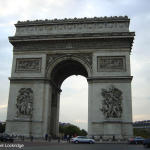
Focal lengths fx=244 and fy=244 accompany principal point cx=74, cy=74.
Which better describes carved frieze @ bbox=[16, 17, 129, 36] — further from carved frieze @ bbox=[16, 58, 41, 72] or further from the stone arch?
carved frieze @ bbox=[16, 58, 41, 72]

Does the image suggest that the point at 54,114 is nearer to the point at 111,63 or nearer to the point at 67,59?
the point at 67,59

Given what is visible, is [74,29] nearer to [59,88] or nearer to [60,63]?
[60,63]

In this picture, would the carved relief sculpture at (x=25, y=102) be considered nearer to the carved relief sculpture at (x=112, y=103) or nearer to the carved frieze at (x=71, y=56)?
the carved frieze at (x=71, y=56)

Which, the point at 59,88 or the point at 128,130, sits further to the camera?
the point at 59,88

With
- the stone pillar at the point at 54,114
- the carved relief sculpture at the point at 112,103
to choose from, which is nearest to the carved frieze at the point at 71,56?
the carved relief sculpture at the point at 112,103

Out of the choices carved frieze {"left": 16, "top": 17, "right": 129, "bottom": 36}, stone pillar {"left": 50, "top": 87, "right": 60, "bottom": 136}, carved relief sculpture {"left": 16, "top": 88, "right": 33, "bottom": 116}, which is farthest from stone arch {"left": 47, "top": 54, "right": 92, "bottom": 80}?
stone pillar {"left": 50, "top": 87, "right": 60, "bottom": 136}

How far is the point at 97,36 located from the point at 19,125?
48.6 ft

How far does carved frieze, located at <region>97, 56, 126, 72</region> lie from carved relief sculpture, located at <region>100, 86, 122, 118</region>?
2503 millimetres

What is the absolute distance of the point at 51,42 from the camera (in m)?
32.8

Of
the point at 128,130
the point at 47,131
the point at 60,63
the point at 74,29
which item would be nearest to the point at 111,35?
the point at 74,29

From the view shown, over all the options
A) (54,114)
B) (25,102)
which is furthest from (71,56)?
(54,114)

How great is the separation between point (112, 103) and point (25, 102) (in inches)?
428

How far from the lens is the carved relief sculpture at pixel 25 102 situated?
30.5 m

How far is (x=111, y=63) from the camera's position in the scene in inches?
1215
